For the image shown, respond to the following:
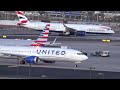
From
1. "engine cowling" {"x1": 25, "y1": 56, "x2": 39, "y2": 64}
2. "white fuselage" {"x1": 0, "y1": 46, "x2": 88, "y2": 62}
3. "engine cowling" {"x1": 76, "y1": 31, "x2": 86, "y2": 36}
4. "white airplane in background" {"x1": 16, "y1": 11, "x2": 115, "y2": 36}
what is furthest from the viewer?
"white airplane in background" {"x1": 16, "y1": 11, "x2": 115, "y2": 36}

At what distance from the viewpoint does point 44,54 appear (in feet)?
93.2

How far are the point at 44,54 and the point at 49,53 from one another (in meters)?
0.45

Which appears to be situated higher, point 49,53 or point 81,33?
point 49,53

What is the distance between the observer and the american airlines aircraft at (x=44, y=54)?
2808 centimetres

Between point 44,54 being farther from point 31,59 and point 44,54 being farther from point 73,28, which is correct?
point 73,28

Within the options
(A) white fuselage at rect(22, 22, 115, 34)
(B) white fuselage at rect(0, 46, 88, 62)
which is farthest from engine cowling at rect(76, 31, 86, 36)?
(B) white fuselage at rect(0, 46, 88, 62)

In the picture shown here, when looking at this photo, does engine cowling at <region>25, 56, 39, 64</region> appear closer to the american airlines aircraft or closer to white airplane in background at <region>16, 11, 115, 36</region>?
the american airlines aircraft

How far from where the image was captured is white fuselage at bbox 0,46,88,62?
2808cm

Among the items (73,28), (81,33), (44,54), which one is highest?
(44,54)

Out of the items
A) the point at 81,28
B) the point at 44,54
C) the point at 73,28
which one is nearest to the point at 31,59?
the point at 44,54

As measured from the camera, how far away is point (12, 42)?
123 ft

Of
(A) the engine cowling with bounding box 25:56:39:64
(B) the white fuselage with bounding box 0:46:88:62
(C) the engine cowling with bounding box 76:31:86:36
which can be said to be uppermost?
(B) the white fuselage with bounding box 0:46:88:62
